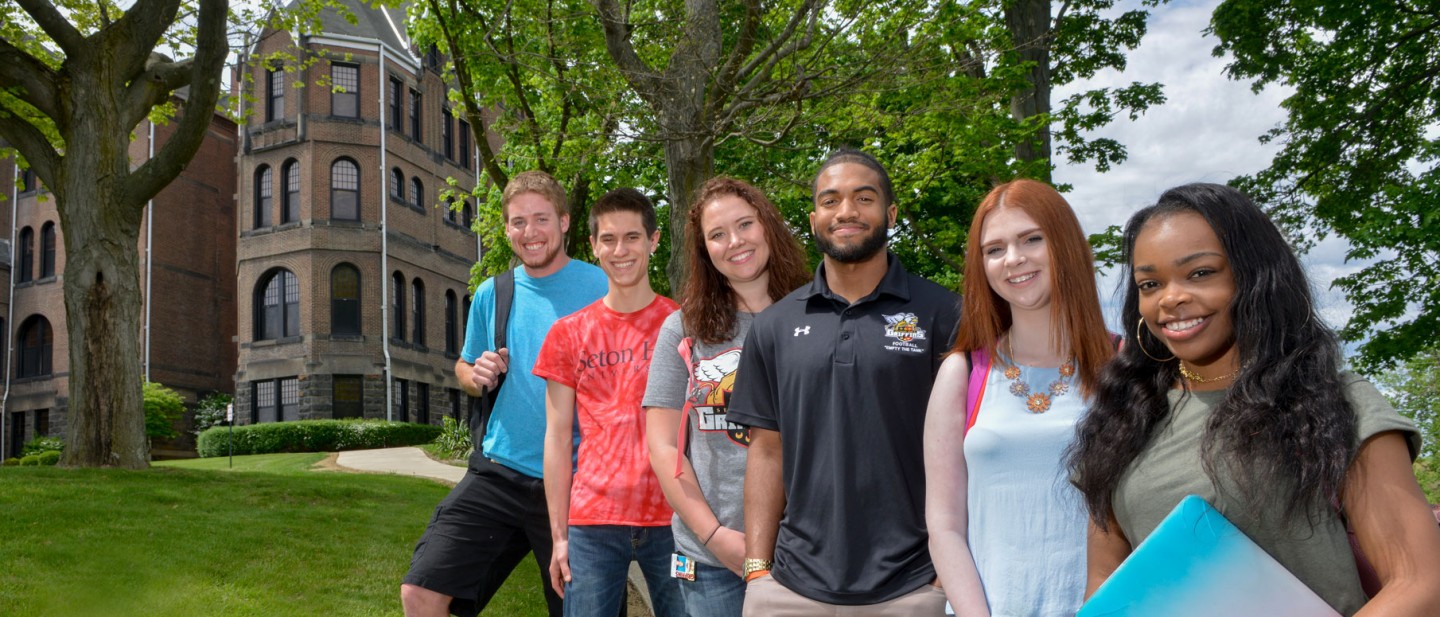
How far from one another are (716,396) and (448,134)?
4227 centimetres

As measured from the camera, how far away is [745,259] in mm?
3957

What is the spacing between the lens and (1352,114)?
19.7 m

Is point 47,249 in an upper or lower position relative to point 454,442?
upper

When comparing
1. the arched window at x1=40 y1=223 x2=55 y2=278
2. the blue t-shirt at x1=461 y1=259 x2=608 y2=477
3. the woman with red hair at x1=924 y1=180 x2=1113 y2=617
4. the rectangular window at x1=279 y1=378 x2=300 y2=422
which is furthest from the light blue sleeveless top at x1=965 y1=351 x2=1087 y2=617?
the arched window at x1=40 y1=223 x2=55 y2=278

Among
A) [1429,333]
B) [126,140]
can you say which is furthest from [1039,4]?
[126,140]

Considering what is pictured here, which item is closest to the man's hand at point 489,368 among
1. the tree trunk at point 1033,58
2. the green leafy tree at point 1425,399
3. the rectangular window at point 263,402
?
the tree trunk at point 1033,58

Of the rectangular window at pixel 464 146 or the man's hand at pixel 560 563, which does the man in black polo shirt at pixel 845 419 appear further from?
the rectangular window at pixel 464 146

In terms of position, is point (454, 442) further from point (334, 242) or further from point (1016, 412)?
point (1016, 412)

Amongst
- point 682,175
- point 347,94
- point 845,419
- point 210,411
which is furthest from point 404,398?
point 845,419

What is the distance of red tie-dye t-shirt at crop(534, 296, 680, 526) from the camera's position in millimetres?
4055

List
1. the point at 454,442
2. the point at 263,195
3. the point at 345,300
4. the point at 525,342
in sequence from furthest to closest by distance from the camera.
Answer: the point at 263,195 → the point at 345,300 → the point at 454,442 → the point at 525,342

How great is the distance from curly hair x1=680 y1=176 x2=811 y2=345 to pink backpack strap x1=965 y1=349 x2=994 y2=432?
1.06 meters

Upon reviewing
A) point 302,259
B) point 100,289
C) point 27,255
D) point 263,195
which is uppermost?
point 263,195

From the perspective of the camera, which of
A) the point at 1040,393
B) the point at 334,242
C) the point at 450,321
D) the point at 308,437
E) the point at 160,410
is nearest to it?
the point at 1040,393
